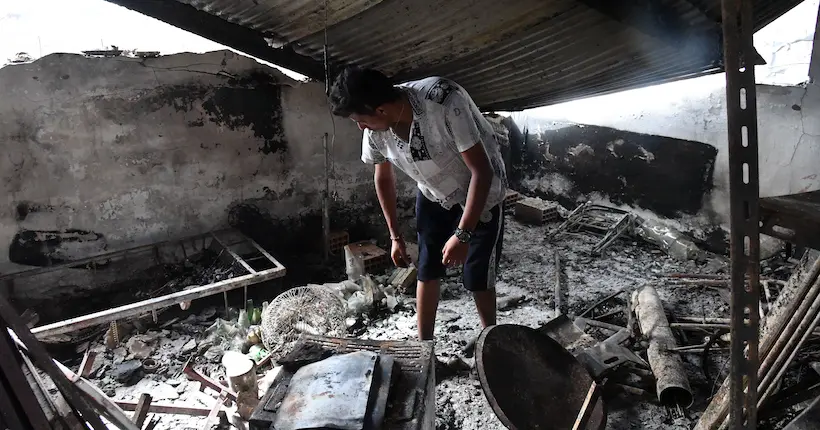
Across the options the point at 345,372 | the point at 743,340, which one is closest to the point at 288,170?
the point at 345,372

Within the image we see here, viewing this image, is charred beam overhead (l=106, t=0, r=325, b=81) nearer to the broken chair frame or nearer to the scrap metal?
the scrap metal

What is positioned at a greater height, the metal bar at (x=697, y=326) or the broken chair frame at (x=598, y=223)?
the broken chair frame at (x=598, y=223)

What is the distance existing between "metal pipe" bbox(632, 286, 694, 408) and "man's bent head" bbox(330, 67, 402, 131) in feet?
6.91

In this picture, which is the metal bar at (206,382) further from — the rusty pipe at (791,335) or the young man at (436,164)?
the rusty pipe at (791,335)

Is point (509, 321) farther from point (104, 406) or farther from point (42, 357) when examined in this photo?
point (42, 357)

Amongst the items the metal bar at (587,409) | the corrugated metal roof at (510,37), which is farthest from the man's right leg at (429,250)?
the corrugated metal roof at (510,37)

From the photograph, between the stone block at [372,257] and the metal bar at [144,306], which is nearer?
the metal bar at [144,306]

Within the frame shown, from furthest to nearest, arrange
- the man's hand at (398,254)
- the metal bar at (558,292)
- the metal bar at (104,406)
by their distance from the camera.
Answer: the metal bar at (558,292) → the man's hand at (398,254) → the metal bar at (104,406)

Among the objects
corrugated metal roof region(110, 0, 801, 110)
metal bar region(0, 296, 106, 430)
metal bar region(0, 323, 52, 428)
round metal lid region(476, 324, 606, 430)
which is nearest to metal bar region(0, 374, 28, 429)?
metal bar region(0, 323, 52, 428)

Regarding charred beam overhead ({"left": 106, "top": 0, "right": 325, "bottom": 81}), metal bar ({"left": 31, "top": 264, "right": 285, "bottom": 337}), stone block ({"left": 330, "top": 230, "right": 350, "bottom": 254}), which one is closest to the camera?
metal bar ({"left": 31, "top": 264, "right": 285, "bottom": 337})

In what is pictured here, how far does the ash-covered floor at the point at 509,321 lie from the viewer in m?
2.91

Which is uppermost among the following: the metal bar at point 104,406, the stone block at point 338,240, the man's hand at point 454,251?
the man's hand at point 454,251

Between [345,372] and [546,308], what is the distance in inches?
96.6

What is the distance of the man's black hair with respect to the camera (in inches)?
86.7
